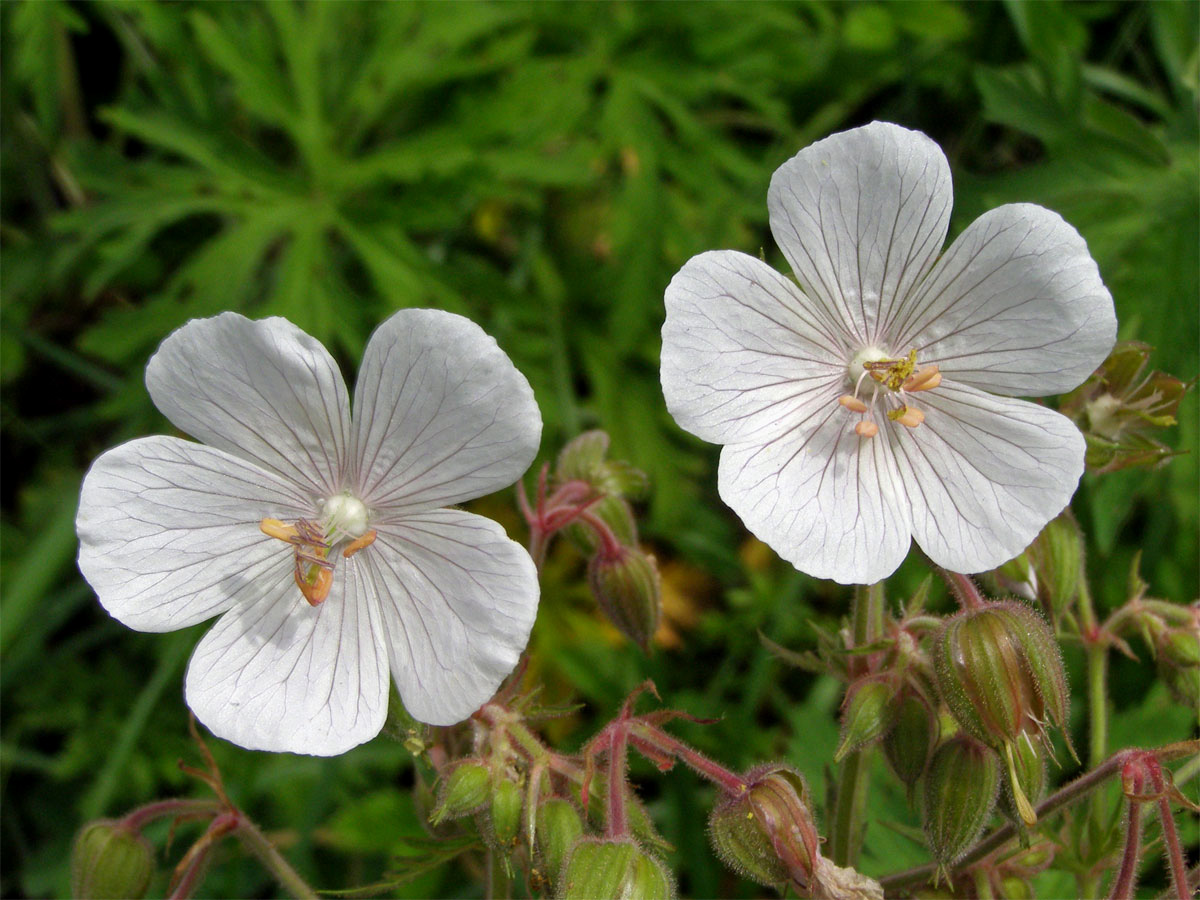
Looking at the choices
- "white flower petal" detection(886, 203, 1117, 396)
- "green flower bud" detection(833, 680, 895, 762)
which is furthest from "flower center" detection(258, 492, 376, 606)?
"white flower petal" detection(886, 203, 1117, 396)

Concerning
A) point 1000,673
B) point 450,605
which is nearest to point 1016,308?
point 1000,673

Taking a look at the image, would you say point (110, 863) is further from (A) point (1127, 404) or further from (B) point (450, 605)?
(A) point (1127, 404)

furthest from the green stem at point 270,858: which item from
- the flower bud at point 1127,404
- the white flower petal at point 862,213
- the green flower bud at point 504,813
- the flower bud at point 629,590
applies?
the flower bud at point 1127,404

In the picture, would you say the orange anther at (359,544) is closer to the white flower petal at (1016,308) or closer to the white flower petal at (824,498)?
the white flower petal at (824,498)

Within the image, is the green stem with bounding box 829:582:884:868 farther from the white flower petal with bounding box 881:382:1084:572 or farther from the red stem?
the red stem

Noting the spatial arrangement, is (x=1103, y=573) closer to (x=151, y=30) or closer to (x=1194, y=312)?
(x=1194, y=312)

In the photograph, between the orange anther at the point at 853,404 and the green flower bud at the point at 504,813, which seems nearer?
the green flower bud at the point at 504,813

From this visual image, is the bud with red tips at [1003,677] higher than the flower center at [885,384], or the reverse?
the flower center at [885,384]

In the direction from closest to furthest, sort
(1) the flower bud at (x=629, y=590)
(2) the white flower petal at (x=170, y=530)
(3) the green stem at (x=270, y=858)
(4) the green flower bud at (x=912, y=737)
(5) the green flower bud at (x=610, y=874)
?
(5) the green flower bud at (x=610, y=874), (2) the white flower petal at (x=170, y=530), (4) the green flower bud at (x=912, y=737), (3) the green stem at (x=270, y=858), (1) the flower bud at (x=629, y=590)
